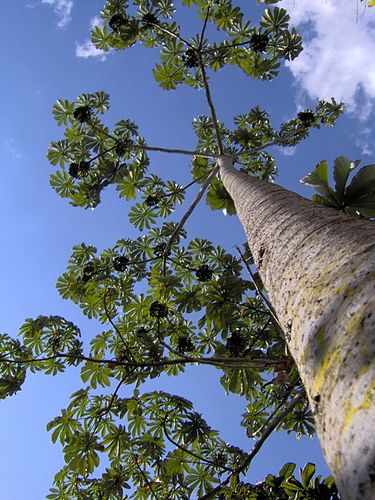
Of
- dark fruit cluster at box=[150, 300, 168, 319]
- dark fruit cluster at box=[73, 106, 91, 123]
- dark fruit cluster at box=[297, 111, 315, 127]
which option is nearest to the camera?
dark fruit cluster at box=[150, 300, 168, 319]

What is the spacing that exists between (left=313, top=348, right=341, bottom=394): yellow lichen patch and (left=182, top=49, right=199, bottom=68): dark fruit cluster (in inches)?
190

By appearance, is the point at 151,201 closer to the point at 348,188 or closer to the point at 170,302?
the point at 170,302

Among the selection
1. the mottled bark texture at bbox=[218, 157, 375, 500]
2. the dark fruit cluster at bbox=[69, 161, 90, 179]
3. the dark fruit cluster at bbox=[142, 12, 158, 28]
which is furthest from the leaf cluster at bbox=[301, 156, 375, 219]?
the dark fruit cluster at bbox=[142, 12, 158, 28]

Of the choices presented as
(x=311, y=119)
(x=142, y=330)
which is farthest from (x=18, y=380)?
(x=311, y=119)

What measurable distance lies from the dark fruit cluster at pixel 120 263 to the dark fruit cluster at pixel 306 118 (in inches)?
115

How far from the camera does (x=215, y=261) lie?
15.6 ft

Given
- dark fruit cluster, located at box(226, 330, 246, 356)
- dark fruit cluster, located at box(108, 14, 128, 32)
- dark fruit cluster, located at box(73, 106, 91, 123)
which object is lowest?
dark fruit cluster, located at box(226, 330, 246, 356)

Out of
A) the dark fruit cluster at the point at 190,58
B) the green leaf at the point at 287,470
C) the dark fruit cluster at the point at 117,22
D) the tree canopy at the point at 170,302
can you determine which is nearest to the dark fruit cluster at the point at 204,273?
the tree canopy at the point at 170,302

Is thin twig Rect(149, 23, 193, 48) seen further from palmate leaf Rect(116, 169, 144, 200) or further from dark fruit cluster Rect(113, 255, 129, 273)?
dark fruit cluster Rect(113, 255, 129, 273)

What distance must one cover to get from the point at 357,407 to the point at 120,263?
13.6ft

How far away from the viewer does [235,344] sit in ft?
10.6

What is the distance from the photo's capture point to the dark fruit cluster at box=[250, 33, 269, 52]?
4.91 m

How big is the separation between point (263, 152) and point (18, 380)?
14.0ft

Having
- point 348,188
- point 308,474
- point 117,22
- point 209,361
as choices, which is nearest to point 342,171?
point 348,188
